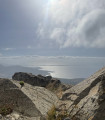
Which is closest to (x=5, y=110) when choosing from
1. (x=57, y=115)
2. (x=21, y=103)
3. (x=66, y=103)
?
(x=21, y=103)

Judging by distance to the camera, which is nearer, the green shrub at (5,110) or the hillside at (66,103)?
the hillside at (66,103)

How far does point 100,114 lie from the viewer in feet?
45.9

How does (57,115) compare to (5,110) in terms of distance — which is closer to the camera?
(57,115)

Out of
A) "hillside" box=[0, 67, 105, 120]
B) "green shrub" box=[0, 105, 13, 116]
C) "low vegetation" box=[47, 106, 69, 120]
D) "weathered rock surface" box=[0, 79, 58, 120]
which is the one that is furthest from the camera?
"weathered rock surface" box=[0, 79, 58, 120]

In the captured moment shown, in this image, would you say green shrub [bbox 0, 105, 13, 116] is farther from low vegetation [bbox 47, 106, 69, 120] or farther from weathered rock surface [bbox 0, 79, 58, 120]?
low vegetation [bbox 47, 106, 69, 120]

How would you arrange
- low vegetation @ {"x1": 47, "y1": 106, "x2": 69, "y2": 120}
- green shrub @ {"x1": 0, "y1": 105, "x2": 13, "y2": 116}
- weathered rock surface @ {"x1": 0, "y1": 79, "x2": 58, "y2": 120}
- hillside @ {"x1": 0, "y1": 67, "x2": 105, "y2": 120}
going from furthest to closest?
1. weathered rock surface @ {"x1": 0, "y1": 79, "x2": 58, "y2": 120}
2. green shrub @ {"x1": 0, "y1": 105, "x2": 13, "y2": 116}
3. low vegetation @ {"x1": 47, "y1": 106, "x2": 69, "y2": 120}
4. hillside @ {"x1": 0, "y1": 67, "x2": 105, "y2": 120}

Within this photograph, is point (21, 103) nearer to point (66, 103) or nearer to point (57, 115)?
point (66, 103)

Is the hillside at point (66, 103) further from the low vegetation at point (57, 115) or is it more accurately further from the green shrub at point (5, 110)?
the green shrub at point (5, 110)

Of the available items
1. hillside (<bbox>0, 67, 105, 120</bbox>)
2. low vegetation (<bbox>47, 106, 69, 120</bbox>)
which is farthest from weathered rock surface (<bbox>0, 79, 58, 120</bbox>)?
low vegetation (<bbox>47, 106, 69, 120</bbox>)

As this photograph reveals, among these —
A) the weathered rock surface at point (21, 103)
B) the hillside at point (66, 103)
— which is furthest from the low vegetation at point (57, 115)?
the weathered rock surface at point (21, 103)

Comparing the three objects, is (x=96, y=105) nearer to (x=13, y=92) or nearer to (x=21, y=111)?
(x=21, y=111)

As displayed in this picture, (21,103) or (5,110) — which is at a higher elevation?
(21,103)

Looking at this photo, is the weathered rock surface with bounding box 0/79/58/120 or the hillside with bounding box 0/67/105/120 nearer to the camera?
the hillside with bounding box 0/67/105/120

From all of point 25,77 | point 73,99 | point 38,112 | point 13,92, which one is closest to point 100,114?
point 73,99
